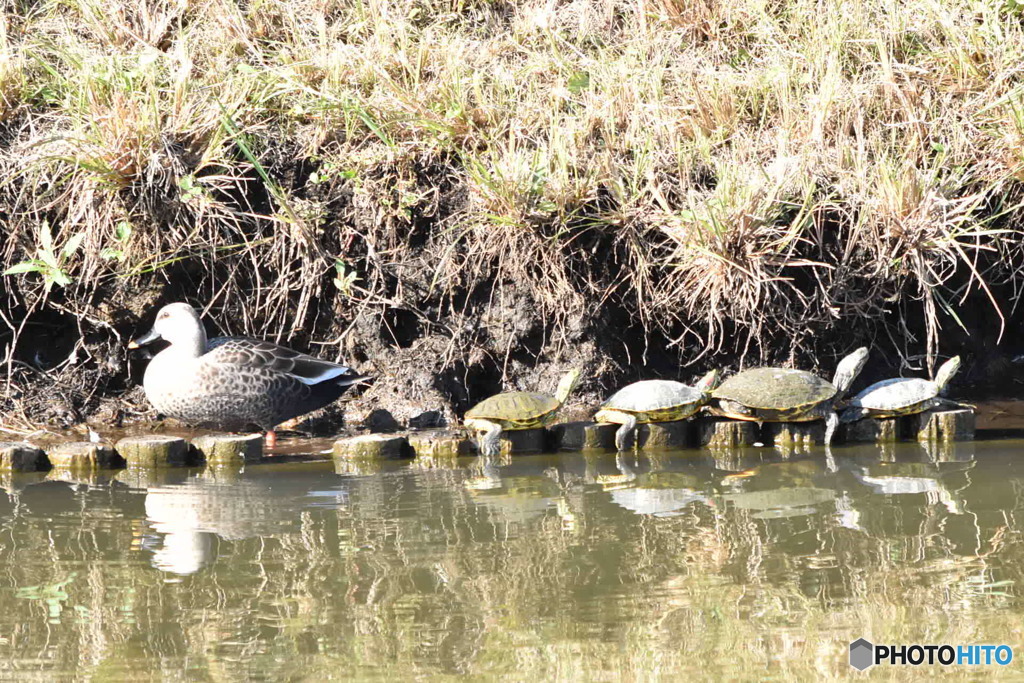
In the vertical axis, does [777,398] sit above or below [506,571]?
above

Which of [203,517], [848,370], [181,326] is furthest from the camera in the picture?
[848,370]

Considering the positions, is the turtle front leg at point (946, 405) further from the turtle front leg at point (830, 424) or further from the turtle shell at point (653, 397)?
the turtle shell at point (653, 397)

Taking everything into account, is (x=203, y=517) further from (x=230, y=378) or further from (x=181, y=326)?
(x=181, y=326)

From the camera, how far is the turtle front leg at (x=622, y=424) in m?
5.59

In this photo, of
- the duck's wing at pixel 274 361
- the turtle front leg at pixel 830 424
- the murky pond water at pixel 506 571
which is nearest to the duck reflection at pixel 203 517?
the murky pond water at pixel 506 571

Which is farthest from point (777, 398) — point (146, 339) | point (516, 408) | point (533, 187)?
point (146, 339)

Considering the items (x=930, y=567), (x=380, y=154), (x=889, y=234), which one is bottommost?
(x=930, y=567)

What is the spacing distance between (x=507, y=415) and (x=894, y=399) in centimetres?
199

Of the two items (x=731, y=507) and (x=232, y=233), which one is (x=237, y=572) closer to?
(x=731, y=507)

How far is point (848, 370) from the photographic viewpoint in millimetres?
5930

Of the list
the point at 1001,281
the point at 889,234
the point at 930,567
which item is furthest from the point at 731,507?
the point at 1001,281

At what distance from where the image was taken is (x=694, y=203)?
19.8 feet

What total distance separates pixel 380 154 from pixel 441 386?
140 cm

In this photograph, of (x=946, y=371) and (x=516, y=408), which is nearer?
(x=516, y=408)
